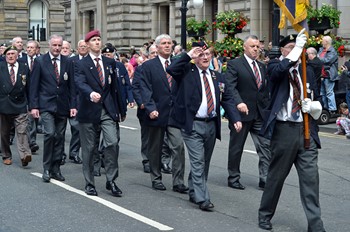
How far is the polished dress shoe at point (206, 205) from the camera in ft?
32.3

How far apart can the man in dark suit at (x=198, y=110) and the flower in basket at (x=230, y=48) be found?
47.8ft

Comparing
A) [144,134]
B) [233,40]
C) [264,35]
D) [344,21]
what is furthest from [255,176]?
[264,35]

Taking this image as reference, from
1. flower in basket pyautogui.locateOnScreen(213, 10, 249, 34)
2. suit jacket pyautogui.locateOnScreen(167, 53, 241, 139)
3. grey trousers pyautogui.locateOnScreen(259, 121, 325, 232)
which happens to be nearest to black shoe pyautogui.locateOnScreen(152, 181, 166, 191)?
suit jacket pyautogui.locateOnScreen(167, 53, 241, 139)

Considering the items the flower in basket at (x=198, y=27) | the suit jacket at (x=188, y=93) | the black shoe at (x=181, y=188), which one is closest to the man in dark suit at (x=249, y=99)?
the black shoe at (x=181, y=188)

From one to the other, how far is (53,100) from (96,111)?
5.39ft

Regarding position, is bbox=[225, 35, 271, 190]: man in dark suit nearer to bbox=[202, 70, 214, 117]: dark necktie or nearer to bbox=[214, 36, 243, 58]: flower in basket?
bbox=[202, 70, 214, 117]: dark necktie

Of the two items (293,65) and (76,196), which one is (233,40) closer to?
(76,196)

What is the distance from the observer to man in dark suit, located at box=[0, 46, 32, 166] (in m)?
13.9

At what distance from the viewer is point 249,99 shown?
1151 centimetres

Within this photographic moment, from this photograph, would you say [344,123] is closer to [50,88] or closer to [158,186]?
[158,186]

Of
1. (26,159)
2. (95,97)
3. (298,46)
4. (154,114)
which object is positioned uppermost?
(298,46)

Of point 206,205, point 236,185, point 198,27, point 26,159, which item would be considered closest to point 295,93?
point 206,205

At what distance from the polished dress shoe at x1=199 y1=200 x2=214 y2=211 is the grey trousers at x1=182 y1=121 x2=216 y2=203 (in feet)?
0.15

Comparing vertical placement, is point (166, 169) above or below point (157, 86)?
below
